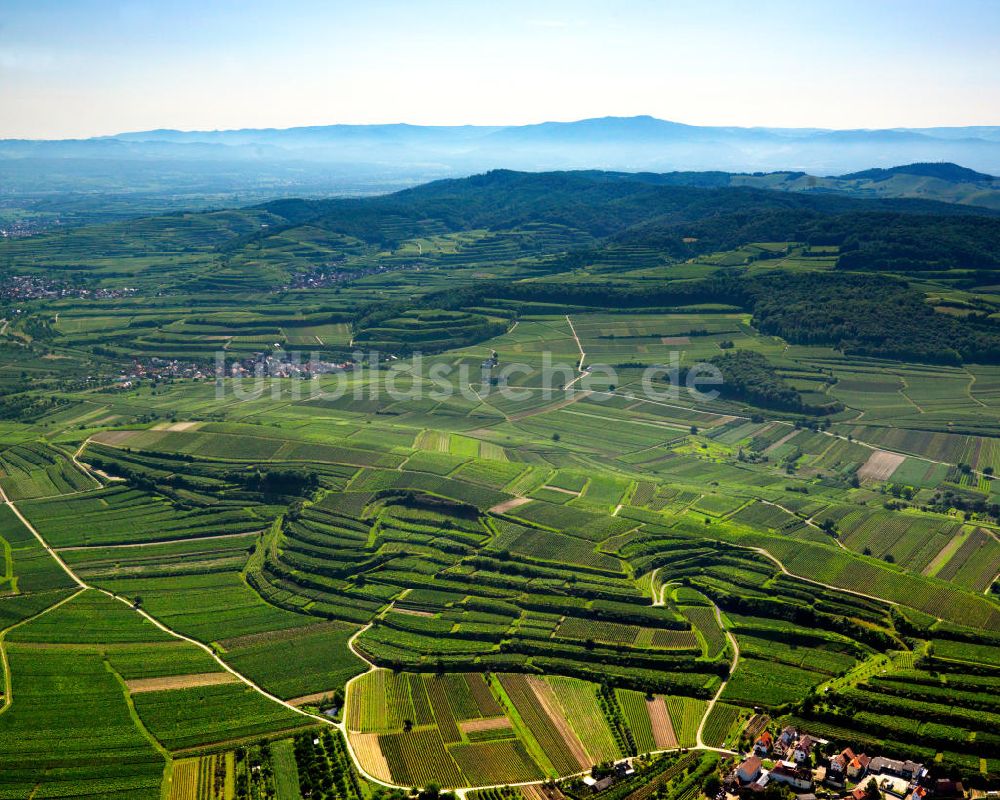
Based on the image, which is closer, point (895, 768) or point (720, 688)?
point (895, 768)

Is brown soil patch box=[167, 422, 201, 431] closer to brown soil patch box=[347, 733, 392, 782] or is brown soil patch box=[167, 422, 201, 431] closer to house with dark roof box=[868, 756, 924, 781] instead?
brown soil patch box=[347, 733, 392, 782]

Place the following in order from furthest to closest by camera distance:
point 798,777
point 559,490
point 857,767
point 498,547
A: point 559,490, point 498,547, point 857,767, point 798,777

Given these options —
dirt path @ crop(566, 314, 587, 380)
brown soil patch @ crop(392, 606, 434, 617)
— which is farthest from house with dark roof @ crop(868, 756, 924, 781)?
dirt path @ crop(566, 314, 587, 380)

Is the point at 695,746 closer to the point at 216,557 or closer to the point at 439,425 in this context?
the point at 216,557

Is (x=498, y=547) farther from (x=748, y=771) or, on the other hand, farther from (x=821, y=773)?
(x=821, y=773)

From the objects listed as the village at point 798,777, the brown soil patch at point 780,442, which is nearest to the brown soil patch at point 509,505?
the brown soil patch at point 780,442

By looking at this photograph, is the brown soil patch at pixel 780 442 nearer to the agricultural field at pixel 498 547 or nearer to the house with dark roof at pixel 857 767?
the agricultural field at pixel 498 547

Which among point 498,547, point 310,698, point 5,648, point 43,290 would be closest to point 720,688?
point 498,547
